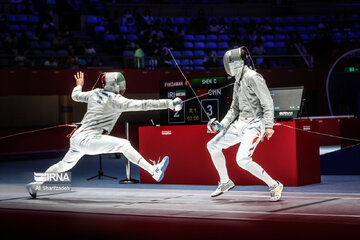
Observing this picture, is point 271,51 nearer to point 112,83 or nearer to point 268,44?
point 268,44

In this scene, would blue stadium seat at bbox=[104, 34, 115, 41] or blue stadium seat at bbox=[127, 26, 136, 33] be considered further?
blue stadium seat at bbox=[127, 26, 136, 33]

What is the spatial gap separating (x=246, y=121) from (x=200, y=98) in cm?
216

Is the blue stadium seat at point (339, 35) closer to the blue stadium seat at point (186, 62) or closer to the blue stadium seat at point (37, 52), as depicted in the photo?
the blue stadium seat at point (186, 62)

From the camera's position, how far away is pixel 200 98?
320 inches

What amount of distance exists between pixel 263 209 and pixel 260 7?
15969 mm

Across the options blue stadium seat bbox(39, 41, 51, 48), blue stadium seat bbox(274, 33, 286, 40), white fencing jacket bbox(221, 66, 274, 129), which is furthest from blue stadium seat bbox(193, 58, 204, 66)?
white fencing jacket bbox(221, 66, 274, 129)

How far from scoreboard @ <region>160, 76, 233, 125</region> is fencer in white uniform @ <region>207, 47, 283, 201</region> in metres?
1.50

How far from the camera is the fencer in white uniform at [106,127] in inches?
239

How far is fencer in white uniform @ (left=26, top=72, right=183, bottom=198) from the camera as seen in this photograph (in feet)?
19.9

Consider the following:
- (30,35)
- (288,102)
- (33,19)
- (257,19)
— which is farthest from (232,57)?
(257,19)

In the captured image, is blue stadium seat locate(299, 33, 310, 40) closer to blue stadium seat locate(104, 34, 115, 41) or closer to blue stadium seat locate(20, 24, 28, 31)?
blue stadium seat locate(104, 34, 115, 41)

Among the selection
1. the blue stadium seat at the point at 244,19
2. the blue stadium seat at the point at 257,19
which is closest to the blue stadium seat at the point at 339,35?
the blue stadium seat at the point at 257,19

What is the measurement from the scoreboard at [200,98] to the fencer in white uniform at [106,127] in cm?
164

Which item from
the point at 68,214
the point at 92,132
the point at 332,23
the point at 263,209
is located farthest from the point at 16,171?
the point at 332,23
